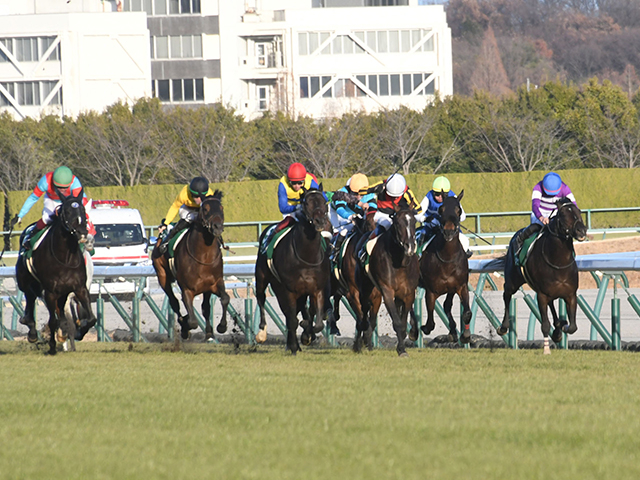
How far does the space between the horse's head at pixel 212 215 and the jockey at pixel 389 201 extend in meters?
1.51

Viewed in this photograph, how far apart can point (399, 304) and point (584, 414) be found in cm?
464

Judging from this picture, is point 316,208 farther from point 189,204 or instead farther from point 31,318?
point 31,318

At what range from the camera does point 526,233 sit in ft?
36.8

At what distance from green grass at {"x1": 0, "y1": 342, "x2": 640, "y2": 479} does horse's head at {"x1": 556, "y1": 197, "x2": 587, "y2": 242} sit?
1.21m

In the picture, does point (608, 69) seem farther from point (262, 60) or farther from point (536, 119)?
point (536, 119)

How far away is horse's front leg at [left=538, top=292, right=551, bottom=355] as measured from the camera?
10555mm

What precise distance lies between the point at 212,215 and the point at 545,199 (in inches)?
139

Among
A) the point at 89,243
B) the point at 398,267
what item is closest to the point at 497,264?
the point at 398,267

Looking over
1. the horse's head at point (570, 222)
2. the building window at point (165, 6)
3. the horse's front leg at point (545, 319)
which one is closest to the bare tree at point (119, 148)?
the building window at point (165, 6)

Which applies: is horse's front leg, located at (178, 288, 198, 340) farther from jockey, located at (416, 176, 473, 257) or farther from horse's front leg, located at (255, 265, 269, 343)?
jockey, located at (416, 176, 473, 257)

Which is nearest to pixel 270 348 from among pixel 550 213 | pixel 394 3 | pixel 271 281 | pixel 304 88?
pixel 271 281

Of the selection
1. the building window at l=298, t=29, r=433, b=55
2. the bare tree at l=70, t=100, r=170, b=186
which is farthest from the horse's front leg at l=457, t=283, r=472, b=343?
the building window at l=298, t=29, r=433, b=55

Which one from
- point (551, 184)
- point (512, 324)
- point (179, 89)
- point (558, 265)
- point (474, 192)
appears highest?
point (179, 89)

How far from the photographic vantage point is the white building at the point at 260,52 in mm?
52281
